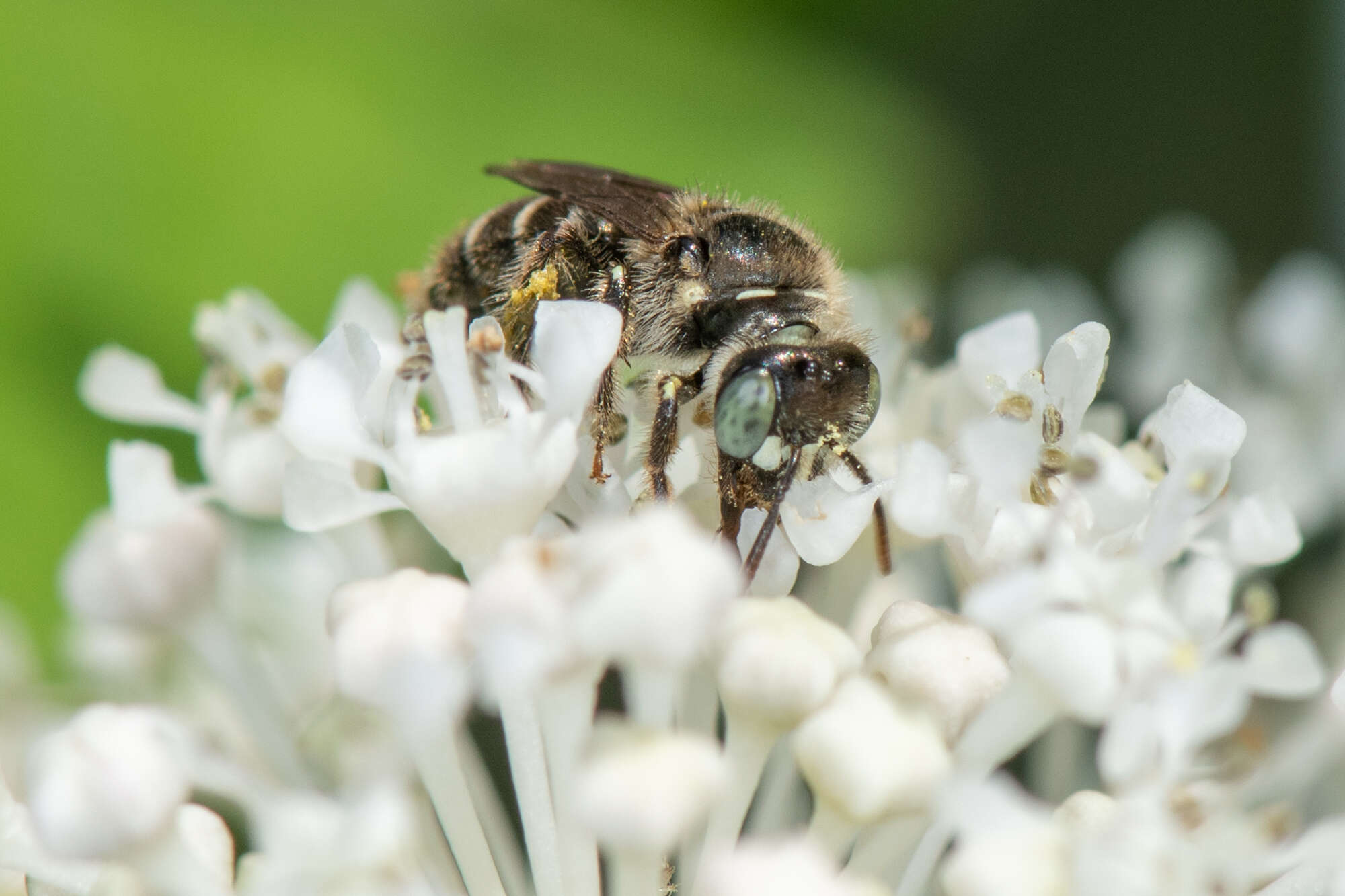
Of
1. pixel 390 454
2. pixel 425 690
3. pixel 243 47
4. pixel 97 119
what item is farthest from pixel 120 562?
pixel 243 47

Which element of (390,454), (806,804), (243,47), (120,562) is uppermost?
(243,47)

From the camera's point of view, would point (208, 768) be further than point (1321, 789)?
No

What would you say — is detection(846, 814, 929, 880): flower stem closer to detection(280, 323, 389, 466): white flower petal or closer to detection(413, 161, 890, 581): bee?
detection(413, 161, 890, 581): bee

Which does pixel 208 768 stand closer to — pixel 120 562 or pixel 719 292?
pixel 120 562

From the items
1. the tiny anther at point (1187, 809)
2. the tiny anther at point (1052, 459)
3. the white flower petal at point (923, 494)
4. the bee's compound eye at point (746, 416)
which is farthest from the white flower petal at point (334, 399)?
the tiny anther at point (1187, 809)

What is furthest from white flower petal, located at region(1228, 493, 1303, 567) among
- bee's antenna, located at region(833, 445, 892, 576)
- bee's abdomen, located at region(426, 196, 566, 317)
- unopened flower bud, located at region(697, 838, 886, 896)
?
bee's abdomen, located at region(426, 196, 566, 317)

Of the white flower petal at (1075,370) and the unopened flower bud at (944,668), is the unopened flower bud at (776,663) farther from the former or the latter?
the white flower petal at (1075,370)
